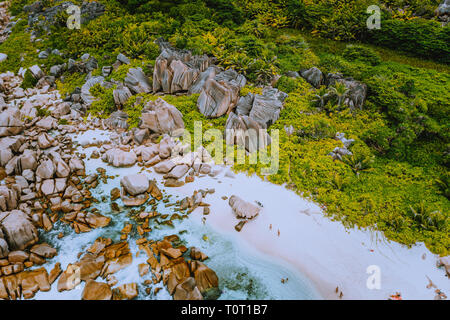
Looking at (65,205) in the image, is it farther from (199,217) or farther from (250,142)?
(250,142)

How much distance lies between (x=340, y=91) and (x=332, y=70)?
3315 mm

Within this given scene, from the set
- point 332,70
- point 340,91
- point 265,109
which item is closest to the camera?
point 265,109

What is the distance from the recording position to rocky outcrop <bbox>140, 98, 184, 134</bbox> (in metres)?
13.1

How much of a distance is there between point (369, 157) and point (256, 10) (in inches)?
813

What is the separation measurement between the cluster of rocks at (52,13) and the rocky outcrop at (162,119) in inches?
725

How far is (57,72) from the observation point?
18672 millimetres

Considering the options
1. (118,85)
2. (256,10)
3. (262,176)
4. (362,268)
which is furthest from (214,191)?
(256,10)

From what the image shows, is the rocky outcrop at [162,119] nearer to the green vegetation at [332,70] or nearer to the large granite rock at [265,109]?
the green vegetation at [332,70]

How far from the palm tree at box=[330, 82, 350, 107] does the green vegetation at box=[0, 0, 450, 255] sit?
0.41ft

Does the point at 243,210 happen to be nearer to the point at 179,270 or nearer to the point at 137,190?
the point at 179,270

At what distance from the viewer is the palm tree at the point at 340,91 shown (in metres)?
13.9

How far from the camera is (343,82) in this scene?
15.0 metres

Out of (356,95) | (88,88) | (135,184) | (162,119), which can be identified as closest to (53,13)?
(88,88)

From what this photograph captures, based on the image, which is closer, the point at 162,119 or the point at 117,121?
the point at 162,119
